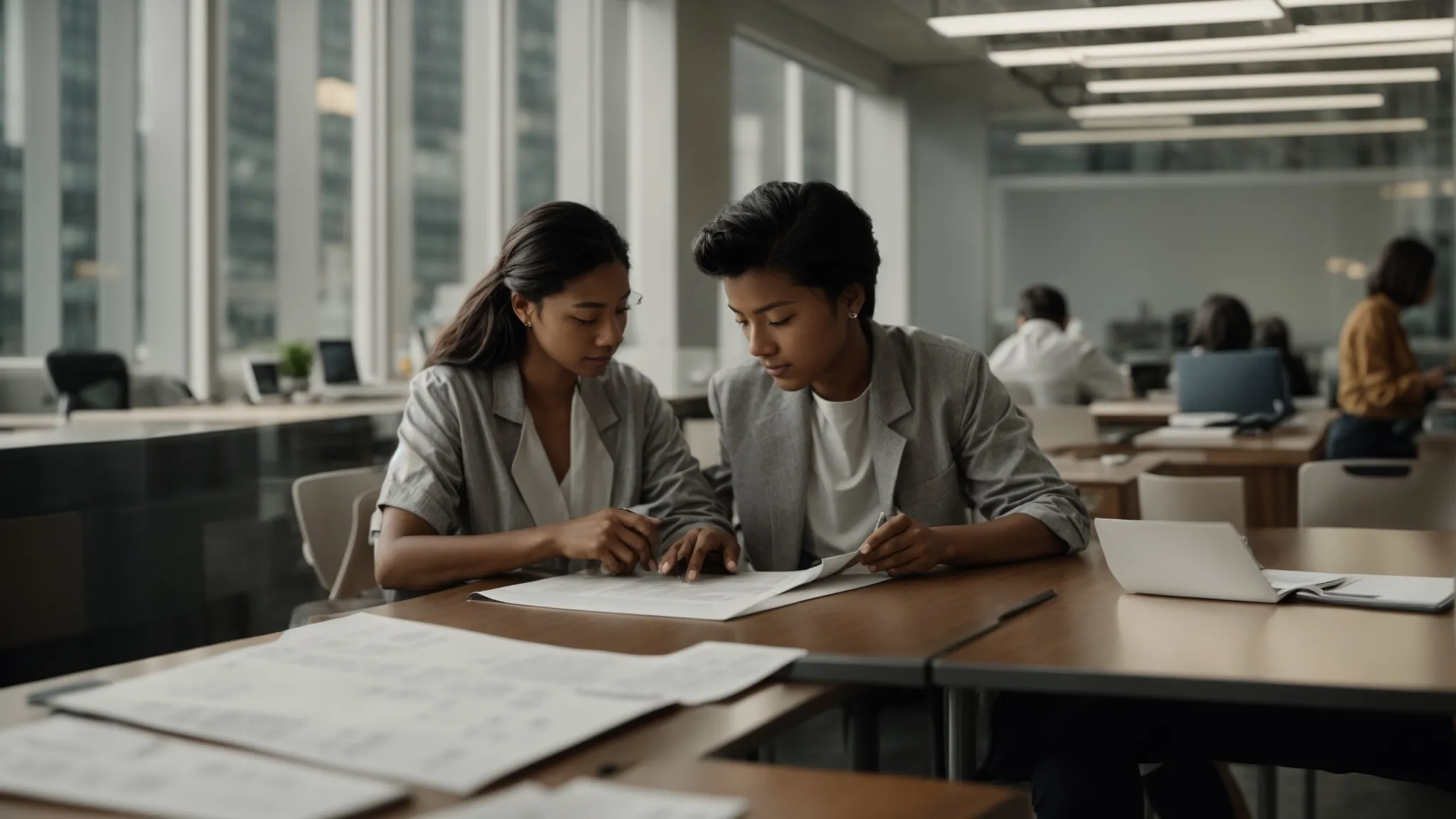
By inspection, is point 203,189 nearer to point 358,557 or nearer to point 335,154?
point 335,154

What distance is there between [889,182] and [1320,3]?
596 centimetres

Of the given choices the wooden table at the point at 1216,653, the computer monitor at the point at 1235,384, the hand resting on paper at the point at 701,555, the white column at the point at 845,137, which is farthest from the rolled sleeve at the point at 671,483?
the white column at the point at 845,137

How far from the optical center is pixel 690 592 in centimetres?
167

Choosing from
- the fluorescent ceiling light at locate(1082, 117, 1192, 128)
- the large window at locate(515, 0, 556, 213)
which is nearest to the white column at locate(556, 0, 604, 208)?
the large window at locate(515, 0, 556, 213)

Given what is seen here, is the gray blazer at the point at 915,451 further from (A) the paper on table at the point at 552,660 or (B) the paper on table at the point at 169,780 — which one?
(B) the paper on table at the point at 169,780

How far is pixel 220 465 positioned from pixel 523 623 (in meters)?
1.82

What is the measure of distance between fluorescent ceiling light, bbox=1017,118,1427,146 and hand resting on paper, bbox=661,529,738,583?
9.25m

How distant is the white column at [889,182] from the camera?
11484mm

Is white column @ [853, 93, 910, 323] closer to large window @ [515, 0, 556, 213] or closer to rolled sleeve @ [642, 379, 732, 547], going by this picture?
large window @ [515, 0, 556, 213]

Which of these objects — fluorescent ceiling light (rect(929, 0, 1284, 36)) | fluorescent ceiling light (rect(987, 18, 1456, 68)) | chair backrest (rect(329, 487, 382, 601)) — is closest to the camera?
chair backrest (rect(329, 487, 382, 601))

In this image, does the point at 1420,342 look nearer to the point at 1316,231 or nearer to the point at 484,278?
the point at 1316,231

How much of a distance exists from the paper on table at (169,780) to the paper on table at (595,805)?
7 cm

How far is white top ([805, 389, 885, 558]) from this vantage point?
2.13m

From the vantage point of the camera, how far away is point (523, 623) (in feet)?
4.94
